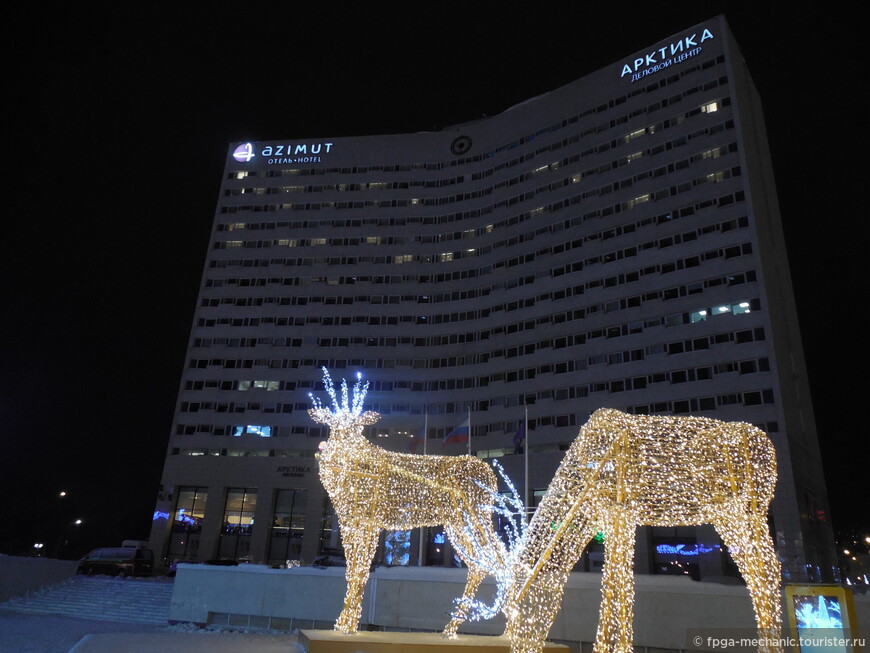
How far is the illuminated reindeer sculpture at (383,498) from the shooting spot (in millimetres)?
12648

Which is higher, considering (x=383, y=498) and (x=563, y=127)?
(x=563, y=127)

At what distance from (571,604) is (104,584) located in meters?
25.1

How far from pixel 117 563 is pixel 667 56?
57.3m

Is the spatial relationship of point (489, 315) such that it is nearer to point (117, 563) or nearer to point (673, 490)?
point (117, 563)

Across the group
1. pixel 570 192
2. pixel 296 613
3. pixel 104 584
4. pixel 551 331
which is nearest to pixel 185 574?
pixel 296 613

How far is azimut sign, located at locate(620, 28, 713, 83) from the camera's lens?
52031 millimetres

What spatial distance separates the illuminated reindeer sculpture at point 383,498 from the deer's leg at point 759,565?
4.84 m

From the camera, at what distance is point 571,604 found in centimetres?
1377

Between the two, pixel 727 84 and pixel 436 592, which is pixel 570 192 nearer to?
pixel 727 84

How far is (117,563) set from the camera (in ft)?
120

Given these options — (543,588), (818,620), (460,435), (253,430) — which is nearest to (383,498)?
(543,588)

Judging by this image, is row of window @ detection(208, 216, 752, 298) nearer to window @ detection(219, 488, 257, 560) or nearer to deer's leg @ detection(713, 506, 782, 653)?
window @ detection(219, 488, 257, 560)

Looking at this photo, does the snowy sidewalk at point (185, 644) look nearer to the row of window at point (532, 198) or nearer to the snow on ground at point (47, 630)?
the snow on ground at point (47, 630)

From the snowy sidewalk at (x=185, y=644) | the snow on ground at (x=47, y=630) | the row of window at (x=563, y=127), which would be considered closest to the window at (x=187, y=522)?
the snow on ground at (x=47, y=630)
